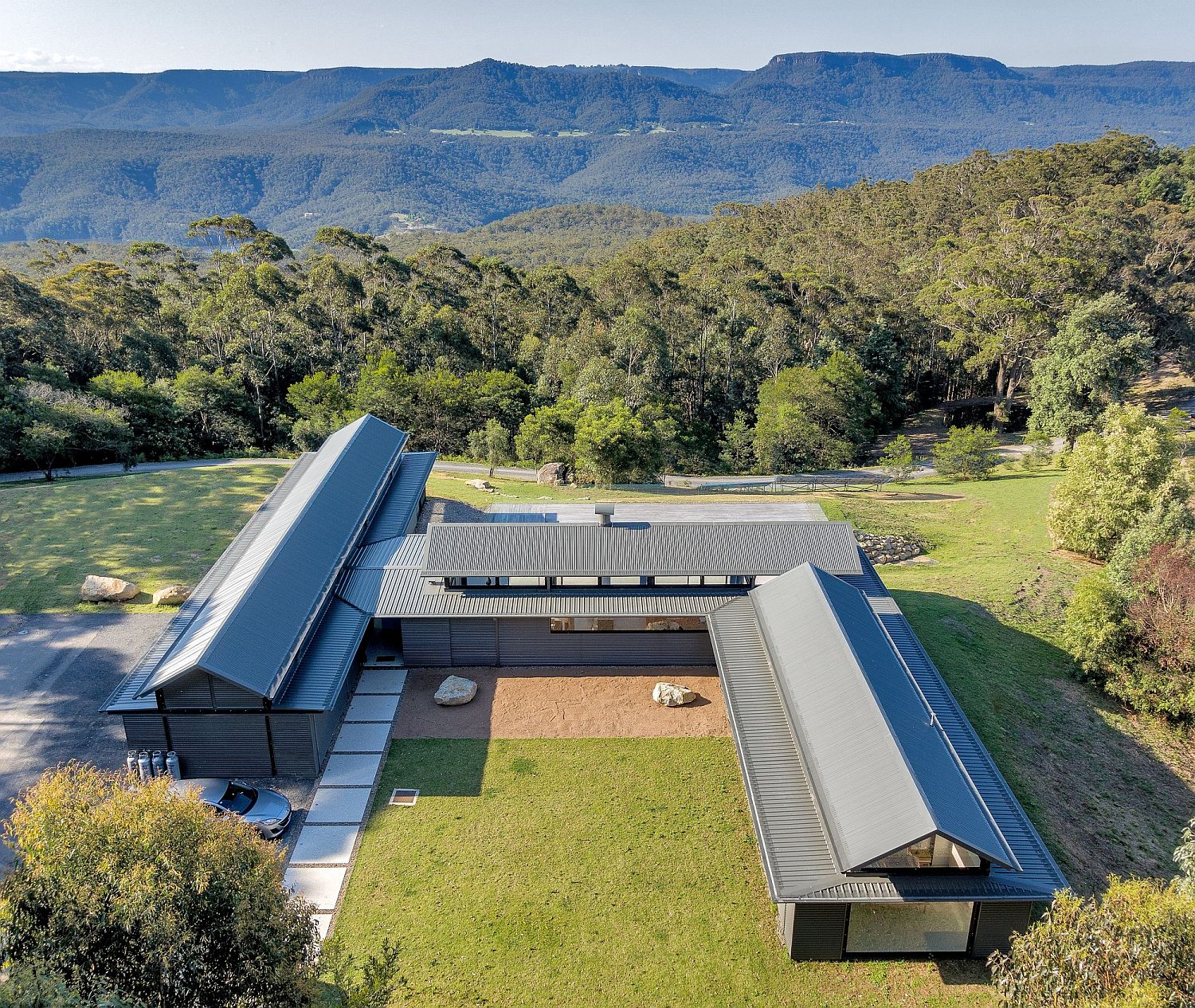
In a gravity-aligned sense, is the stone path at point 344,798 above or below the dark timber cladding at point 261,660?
below

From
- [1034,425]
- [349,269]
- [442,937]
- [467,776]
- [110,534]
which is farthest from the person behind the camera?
[349,269]

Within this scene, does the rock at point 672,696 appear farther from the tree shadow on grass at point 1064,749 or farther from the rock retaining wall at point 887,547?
the rock retaining wall at point 887,547

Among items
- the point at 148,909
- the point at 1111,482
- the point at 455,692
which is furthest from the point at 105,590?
the point at 1111,482

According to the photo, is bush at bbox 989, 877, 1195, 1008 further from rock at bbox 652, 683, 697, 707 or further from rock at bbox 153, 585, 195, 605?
rock at bbox 153, 585, 195, 605

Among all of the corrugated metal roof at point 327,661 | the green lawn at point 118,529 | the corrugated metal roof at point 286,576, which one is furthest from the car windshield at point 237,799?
the green lawn at point 118,529

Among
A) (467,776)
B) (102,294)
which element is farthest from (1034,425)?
(102,294)

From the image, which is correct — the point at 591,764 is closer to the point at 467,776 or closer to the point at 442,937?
the point at 467,776

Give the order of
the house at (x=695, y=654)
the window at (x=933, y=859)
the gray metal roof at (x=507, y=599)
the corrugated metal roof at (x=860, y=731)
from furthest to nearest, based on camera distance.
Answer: the gray metal roof at (x=507, y=599) < the house at (x=695, y=654) < the corrugated metal roof at (x=860, y=731) < the window at (x=933, y=859)
